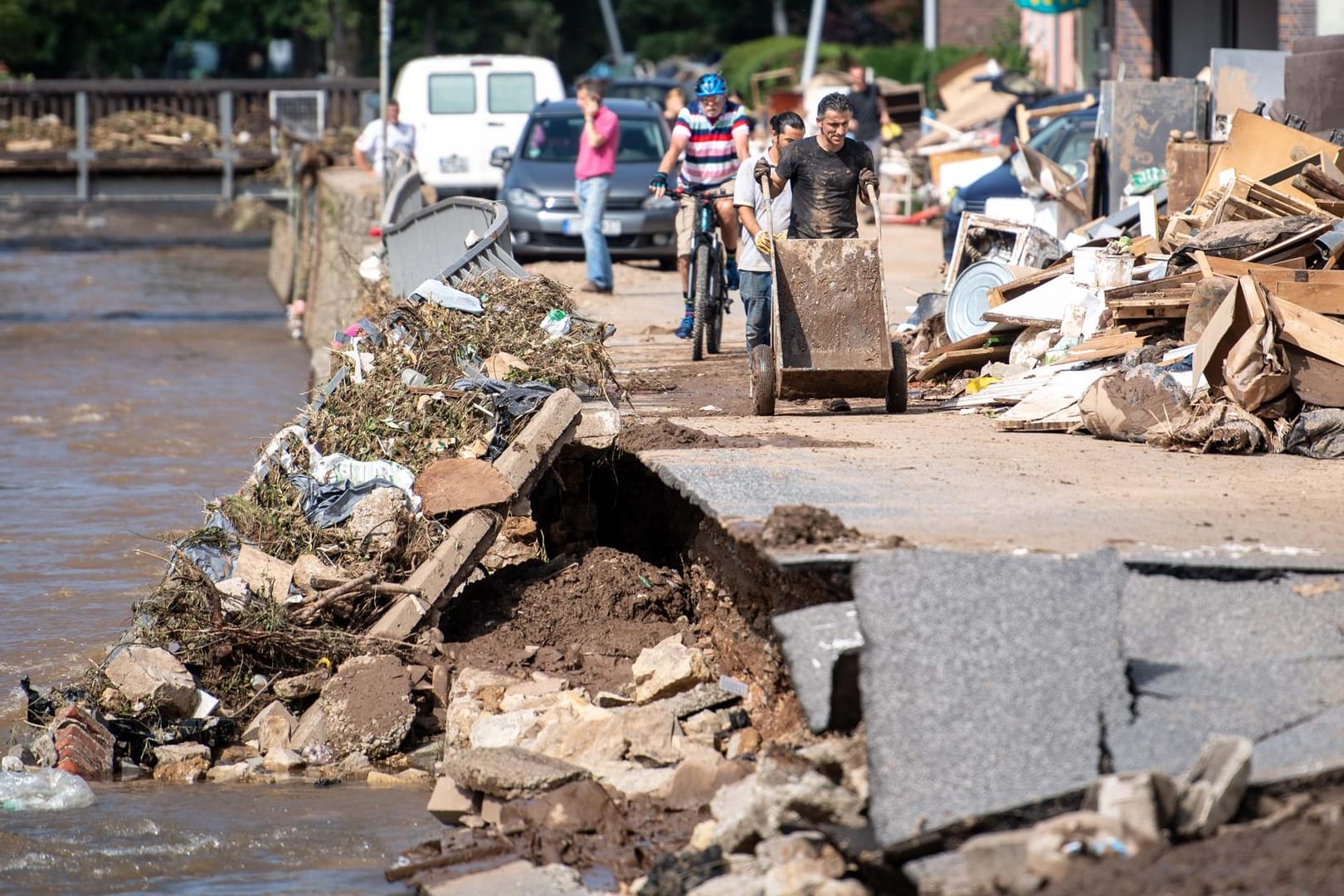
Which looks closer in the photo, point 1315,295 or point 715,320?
point 1315,295

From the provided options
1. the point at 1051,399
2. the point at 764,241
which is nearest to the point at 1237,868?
the point at 1051,399

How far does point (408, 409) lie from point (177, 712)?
199 centimetres

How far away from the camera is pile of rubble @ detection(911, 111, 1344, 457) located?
318 inches

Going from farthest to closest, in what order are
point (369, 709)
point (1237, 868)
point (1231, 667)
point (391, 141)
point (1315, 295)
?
point (391, 141), point (1315, 295), point (369, 709), point (1231, 667), point (1237, 868)

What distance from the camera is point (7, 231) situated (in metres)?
35.8

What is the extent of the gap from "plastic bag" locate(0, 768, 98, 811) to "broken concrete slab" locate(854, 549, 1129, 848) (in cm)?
338

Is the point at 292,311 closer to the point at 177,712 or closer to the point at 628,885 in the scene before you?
the point at 177,712

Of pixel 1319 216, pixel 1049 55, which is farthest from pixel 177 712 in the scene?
pixel 1049 55

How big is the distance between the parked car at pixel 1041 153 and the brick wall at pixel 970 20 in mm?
25208

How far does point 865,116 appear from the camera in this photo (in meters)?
22.5

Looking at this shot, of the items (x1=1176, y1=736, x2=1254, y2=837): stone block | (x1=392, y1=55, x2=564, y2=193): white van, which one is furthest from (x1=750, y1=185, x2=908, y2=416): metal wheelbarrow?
(x1=392, y1=55, x2=564, y2=193): white van

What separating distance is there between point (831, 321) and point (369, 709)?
11.4 ft

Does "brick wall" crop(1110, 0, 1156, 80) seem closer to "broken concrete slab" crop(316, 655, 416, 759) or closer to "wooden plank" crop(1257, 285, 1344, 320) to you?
"wooden plank" crop(1257, 285, 1344, 320)

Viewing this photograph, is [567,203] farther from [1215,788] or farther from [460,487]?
[1215,788]
